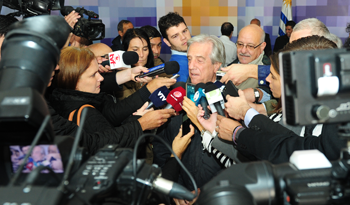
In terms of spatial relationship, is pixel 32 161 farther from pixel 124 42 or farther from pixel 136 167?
pixel 124 42

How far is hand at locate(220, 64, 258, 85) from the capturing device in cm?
237

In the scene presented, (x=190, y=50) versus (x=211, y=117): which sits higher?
(x=190, y=50)

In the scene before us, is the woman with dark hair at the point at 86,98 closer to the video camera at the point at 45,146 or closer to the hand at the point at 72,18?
the hand at the point at 72,18

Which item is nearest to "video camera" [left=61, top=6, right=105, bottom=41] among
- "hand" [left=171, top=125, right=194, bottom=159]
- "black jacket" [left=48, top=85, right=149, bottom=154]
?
"black jacket" [left=48, top=85, right=149, bottom=154]

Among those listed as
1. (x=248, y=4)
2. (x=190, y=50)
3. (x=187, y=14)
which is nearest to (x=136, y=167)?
(x=190, y=50)

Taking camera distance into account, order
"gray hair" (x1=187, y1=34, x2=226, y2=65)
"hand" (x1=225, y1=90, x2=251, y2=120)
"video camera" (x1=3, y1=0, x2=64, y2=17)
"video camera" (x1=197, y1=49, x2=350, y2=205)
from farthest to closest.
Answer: "gray hair" (x1=187, y1=34, x2=226, y2=65) < "video camera" (x1=3, y1=0, x2=64, y2=17) < "hand" (x1=225, y1=90, x2=251, y2=120) < "video camera" (x1=197, y1=49, x2=350, y2=205)

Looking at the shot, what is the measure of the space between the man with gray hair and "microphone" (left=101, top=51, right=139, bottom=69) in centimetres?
51

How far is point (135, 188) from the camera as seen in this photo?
0.77 meters

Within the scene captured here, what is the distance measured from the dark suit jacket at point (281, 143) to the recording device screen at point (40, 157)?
85cm

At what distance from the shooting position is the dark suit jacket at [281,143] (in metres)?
1.10

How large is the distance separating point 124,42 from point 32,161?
97.3 inches

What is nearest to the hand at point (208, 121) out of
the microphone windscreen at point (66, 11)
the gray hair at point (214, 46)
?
the gray hair at point (214, 46)

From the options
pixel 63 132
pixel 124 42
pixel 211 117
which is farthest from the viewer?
pixel 124 42

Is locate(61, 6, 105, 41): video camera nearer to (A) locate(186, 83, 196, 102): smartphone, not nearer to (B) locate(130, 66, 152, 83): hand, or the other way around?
(B) locate(130, 66, 152, 83): hand
